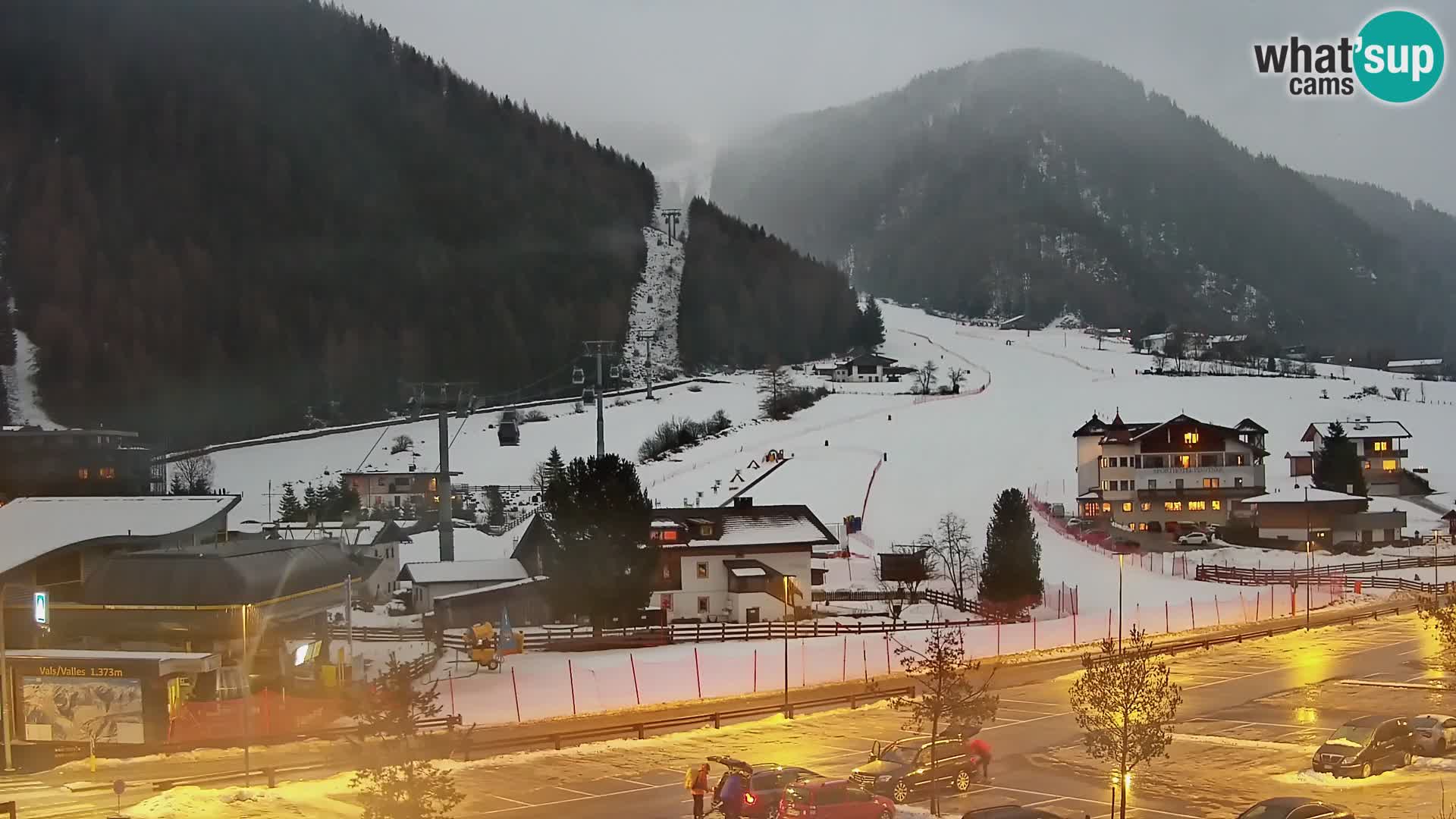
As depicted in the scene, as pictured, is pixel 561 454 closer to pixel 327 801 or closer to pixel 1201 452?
pixel 1201 452

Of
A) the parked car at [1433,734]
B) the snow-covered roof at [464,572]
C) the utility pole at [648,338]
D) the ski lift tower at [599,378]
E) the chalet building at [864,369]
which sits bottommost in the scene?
the parked car at [1433,734]

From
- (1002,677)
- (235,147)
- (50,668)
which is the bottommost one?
(1002,677)

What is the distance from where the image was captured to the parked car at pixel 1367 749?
2006 centimetres

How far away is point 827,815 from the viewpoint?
17.1 metres

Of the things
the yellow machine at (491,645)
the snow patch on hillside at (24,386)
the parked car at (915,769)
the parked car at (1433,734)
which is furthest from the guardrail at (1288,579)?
the snow patch on hillside at (24,386)

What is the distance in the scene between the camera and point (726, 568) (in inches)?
1783

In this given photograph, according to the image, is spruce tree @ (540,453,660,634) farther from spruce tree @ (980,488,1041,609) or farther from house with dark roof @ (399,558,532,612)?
spruce tree @ (980,488,1041,609)

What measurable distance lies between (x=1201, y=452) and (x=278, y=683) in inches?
2142

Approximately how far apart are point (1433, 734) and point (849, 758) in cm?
1059

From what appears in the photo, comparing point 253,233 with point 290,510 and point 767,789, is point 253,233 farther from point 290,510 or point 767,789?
point 767,789

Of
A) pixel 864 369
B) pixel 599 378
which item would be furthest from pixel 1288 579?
pixel 864 369

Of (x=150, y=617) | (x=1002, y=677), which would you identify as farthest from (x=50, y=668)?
(x=1002, y=677)

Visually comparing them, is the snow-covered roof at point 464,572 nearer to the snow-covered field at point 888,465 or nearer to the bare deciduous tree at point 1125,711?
the snow-covered field at point 888,465

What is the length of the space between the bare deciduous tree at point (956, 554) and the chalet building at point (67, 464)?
40936 mm
